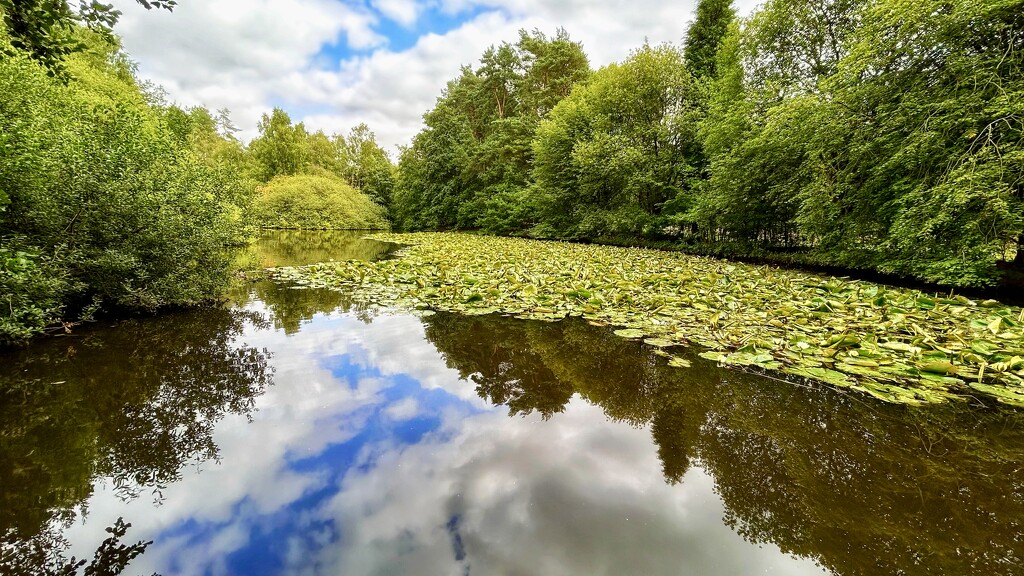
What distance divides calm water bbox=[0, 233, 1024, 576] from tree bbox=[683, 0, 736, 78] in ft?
A: 56.4

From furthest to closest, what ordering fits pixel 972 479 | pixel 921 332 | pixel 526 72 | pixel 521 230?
pixel 526 72, pixel 521 230, pixel 921 332, pixel 972 479

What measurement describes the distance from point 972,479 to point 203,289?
29.7 feet

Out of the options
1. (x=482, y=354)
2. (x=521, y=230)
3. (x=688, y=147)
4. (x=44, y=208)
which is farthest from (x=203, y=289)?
(x=521, y=230)

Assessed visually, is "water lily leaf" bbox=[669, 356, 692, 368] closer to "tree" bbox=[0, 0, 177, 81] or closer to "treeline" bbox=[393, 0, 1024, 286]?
"tree" bbox=[0, 0, 177, 81]

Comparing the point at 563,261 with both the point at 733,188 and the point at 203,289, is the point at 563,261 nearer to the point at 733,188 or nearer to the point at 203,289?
the point at 733,188

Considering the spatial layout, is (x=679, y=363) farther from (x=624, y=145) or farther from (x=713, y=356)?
(x=624, y=145)

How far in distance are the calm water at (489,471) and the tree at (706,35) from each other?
17179 millimetres

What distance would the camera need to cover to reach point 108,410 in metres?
2.95

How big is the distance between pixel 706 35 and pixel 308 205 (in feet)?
101

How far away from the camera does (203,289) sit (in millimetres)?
6242

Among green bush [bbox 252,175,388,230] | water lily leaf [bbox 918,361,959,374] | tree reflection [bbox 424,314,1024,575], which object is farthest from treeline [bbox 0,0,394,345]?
green bush [bbox 252,175,388,230]

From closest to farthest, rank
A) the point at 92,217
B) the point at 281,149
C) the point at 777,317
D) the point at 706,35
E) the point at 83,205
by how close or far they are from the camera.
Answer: the point at 83,205
the point at 92,217
the point at 777,317
the point at 706,35
the point at 281,149

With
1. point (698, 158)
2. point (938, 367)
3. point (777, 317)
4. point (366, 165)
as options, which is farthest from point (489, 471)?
point (366, 165)

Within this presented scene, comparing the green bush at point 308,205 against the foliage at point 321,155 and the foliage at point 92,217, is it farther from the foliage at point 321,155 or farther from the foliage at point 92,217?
the foliage at point 92,217
